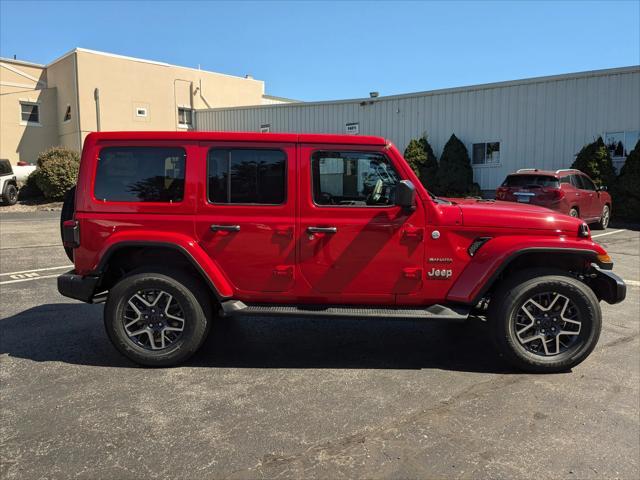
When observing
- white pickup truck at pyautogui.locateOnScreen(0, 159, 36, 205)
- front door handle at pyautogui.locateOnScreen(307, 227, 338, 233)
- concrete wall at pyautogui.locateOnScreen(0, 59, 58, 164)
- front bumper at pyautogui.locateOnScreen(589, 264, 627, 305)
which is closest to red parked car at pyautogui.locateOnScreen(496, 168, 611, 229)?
front bumper at pyautogui.locateOnScreen(589, 264, 627, 305)

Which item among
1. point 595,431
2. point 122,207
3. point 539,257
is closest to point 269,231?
point 122,207

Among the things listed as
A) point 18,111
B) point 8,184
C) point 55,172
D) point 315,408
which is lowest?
point 315,408

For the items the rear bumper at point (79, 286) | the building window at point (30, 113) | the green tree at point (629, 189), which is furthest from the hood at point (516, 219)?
the building window at point (30, 113)

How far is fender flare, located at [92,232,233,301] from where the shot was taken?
161 inches

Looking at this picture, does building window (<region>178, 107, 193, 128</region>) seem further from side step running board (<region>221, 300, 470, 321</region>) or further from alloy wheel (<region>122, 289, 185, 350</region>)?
side step running board (<region>221, 300, 470, 321</region>)

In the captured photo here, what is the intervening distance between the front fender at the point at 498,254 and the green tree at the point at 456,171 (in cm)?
1528

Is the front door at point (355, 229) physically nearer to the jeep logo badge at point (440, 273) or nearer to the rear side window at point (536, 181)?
the jeep logo badge at point (440, 273)

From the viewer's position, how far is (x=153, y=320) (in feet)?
13.8

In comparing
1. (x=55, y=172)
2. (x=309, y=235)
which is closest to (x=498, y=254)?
(x=309, y=235)

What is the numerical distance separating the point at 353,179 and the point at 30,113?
2768 centimetres

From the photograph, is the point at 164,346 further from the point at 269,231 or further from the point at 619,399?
the point at 619,399

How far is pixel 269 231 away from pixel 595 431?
8.96ft

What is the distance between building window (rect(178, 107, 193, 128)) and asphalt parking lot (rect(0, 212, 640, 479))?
24781 mm

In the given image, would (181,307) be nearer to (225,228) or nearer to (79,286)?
(225,228)
